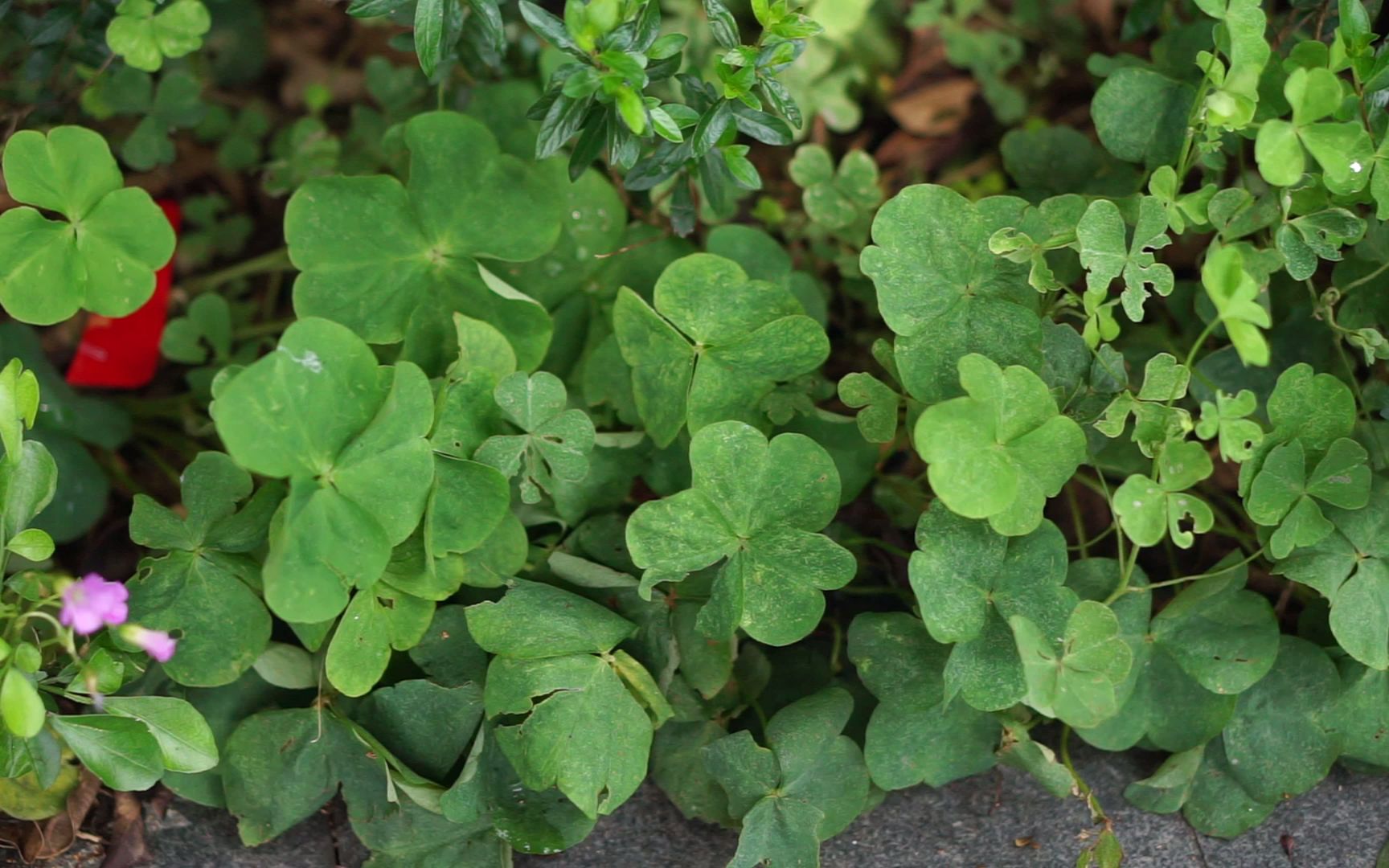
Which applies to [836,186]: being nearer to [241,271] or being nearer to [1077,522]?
[1077,522]

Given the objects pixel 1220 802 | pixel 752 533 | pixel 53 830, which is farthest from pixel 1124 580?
pixel 53 830

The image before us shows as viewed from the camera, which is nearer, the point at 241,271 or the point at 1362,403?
the point at 1362,403

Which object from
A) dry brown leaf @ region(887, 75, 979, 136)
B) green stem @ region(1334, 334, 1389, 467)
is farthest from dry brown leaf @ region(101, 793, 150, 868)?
dry brown leaf @ region(887, 75, 979, 136)

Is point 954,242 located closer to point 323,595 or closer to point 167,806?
point 323,595

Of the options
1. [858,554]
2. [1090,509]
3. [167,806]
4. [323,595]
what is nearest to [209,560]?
[323,595]

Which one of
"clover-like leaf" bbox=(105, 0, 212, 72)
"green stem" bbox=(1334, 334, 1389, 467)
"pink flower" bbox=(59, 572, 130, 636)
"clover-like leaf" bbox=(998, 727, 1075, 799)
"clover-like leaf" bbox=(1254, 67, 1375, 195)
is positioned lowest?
"clover-like leaf" bbox=(998, 727, 1075, 799)

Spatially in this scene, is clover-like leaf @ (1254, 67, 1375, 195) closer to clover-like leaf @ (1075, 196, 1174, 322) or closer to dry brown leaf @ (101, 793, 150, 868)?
clover-like leaf @ (1075, 196, 1174, 322)

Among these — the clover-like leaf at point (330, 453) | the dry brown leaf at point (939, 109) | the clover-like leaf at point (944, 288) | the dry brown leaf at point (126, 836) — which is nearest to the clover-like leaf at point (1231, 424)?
the clover-like leaf at point (944, 288)
